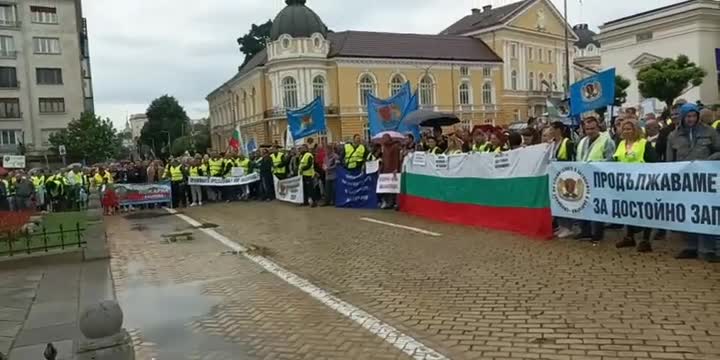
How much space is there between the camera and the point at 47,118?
75.2 meters

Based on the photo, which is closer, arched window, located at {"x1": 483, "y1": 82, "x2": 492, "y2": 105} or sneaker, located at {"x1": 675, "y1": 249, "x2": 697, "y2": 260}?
sneaker, located at {"x1": 675, "y1": 249, "x2": 697, "y2": 260}

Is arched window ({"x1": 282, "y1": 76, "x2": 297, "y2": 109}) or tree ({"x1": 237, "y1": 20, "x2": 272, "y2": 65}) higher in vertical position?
tree ({"x1": 237, "y1": 20, "x2": 272, "y2": 65})

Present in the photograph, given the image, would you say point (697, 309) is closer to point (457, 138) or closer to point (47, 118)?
point (457, 138)

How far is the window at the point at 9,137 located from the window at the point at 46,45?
9606mm

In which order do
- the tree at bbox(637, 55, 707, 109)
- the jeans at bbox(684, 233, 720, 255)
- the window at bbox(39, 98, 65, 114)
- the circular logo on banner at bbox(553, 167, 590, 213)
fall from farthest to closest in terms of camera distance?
the window at bbox(39, 98, 65, 114)
the tree at bbox(637, 55, 707, 109)
the circular logo on banner at bbox(553, 167, 590, 213)
the jeans at bbox(684, 233, 720, 255)

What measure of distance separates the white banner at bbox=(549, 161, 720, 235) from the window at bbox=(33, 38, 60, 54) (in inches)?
3024

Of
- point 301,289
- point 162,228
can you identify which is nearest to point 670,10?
point 162,228

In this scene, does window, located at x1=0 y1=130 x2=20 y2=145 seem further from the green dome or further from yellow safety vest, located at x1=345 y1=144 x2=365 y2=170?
yellow safety vest, located at x1=345 y1=144 x2=365 y2=170

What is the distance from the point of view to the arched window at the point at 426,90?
7981cm

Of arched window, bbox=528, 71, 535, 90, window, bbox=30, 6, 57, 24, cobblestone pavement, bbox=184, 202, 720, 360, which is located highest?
window, bbox=30, 6, 57, 24

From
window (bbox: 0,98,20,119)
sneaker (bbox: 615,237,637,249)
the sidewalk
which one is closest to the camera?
the sidewalk

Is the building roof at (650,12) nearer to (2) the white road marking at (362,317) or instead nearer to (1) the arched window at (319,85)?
(1) the arched window at (319,85)

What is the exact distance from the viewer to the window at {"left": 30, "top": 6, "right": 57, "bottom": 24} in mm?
75312

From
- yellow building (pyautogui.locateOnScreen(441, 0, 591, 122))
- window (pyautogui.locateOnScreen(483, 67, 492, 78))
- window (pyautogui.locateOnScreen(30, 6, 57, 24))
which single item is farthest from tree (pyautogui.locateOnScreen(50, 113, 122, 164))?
yellow building (pyautogui.locateOnScreen(441, 0, 591, 122))
